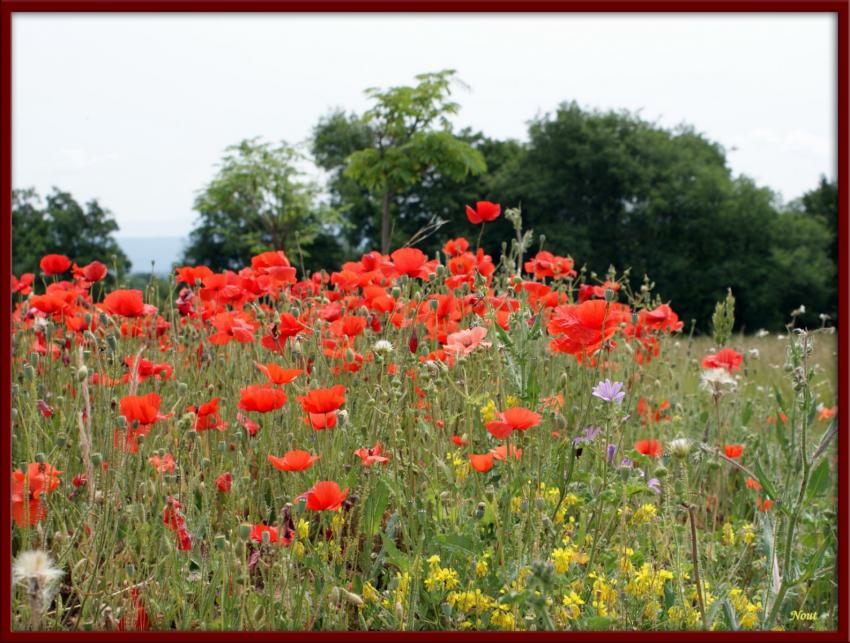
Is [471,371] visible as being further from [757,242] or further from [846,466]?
[757,242]

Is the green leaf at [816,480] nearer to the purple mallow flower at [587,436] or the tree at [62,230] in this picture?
the purple mallow flower at [587,436]

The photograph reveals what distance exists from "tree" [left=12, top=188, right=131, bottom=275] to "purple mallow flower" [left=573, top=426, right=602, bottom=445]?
25.4 m

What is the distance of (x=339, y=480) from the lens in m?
2.45

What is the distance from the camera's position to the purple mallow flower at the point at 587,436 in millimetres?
2166

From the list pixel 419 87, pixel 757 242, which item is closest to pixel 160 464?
pixel 419 87

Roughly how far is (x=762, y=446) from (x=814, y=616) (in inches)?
59.0

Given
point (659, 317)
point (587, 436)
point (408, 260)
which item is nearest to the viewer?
point (587, 436)

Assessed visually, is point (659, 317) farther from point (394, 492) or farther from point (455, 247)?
point (394, 492)

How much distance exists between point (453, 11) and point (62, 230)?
2806 cm

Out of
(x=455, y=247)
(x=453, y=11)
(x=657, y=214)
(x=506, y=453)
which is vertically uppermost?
(x=657, y=214)

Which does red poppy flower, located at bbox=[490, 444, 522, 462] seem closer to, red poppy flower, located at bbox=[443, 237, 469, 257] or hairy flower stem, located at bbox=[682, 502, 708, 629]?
hairy flower stem, located at bbox=[682, 502, 708, 629]

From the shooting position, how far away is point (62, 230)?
26828mm

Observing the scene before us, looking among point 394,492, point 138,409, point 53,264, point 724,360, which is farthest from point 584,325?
point 53,264

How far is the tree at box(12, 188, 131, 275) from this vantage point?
25953mm
